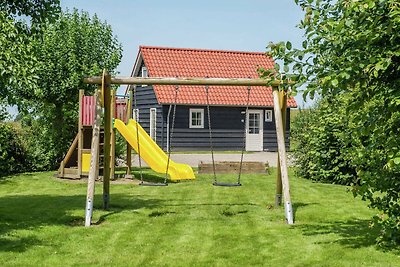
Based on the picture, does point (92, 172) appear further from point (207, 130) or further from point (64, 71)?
point (207, 130)

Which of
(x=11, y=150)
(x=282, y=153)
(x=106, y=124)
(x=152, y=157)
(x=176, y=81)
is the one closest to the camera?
(x=282, y=153)

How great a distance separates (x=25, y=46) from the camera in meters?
9.45

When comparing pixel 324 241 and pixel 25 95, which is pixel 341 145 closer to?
pixel 324 241

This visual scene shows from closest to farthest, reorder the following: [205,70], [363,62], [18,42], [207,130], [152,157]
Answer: [363,62] < [18,42] < [152,157] < [207,130] < [205,70]

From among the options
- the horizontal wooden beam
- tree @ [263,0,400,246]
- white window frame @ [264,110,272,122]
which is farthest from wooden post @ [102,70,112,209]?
white window frame @ [264,110,272,122]

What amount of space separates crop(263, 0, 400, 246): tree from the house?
880 inches

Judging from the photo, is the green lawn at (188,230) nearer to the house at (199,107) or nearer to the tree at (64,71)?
the tree at (64,71)

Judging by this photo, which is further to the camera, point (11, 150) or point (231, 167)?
point (11, 150)

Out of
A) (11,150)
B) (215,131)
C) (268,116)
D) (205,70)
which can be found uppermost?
(205,70)

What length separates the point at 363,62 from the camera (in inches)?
249

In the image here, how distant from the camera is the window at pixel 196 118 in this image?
102 ft

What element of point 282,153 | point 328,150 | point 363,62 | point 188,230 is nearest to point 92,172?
point 188,230

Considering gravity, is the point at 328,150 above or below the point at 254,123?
below

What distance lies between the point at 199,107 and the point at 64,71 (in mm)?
12295
